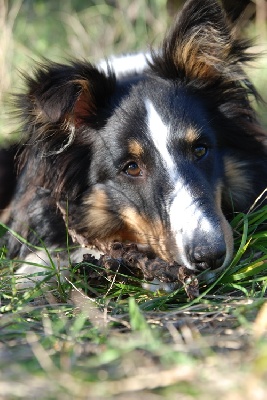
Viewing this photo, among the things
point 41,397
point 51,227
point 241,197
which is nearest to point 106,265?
point 51,227

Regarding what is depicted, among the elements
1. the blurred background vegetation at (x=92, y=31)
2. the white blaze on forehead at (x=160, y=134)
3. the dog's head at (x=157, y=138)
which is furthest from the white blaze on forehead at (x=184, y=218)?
the blurred background vegetation at (x=92, y=31)

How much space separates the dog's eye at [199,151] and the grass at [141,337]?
451 millimetres

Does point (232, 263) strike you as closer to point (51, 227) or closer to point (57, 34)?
point (51, 227)

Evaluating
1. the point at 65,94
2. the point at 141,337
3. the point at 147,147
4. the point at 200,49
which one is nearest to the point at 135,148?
the point at 147,147

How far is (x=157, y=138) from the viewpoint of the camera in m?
3.75

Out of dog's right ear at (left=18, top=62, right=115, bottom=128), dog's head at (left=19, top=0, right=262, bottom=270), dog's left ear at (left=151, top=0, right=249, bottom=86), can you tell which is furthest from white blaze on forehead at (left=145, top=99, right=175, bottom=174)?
dog's left ear at (left=151, top=0, right=249, bottom=86)

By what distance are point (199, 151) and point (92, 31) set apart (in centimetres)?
581

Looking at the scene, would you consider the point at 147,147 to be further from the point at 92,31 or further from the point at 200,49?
the point at 92,31

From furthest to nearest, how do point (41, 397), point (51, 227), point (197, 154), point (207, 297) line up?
point (51, 227), point (197, 154), point (207, 297), point (41, 397)

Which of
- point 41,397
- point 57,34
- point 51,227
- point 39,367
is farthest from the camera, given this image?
point 57,34

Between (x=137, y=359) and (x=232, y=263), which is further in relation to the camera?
(x=232, y=263)

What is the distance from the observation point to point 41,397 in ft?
6.19

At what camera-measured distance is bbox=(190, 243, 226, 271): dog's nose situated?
3.26 m

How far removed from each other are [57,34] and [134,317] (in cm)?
852
